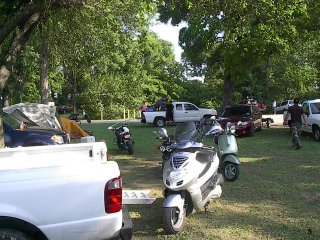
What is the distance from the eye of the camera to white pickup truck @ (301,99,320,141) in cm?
1686

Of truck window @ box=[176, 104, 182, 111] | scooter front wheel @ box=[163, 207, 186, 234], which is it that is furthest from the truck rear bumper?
truck window @ box=[176, 104, 182, 111]

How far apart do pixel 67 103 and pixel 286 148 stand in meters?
46.9

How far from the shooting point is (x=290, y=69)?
4631cm

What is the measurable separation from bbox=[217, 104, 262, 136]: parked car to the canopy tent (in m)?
7.39

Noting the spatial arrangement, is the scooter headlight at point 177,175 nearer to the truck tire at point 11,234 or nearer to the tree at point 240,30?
the truck tire at point 11,234

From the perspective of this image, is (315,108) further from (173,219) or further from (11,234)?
(11,234)

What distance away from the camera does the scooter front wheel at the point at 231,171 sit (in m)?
9.34

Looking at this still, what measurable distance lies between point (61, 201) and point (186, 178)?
2453 millimetres

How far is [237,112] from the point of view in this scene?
68.1 feet

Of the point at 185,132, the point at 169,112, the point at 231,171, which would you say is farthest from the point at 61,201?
the point at 169,112

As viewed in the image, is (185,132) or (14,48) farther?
(14,48)

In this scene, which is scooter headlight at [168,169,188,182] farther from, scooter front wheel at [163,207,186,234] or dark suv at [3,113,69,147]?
dark suv at [3,113,69,147]

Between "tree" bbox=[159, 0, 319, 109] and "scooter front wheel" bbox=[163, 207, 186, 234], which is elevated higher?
"tree" bbox=[159, 0, 319, 109]

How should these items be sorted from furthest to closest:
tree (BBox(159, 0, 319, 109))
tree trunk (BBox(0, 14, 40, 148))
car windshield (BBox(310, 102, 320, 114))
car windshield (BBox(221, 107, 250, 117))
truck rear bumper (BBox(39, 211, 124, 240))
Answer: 1. car windshield (BBox(221, 107, 250, 117))
2. car windshield (BBox(310, 102, 320, 114))
3. tree (BBox(159, 0, 319, 109))
4. tree trunk (BBox(0, 14, 40, 148))
5. truck rear bumper (BBox(39, 211, 124, 240))
